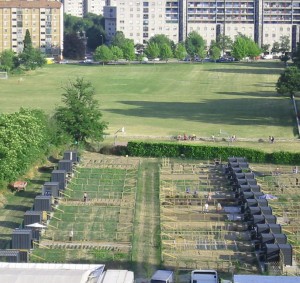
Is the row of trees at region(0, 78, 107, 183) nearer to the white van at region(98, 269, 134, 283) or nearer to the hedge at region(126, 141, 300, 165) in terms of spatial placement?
the hedge at region(126, 141, 300, 165)

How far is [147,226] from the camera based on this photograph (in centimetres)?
2488

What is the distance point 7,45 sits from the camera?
111875mm

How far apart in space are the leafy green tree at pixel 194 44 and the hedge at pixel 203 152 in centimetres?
7336

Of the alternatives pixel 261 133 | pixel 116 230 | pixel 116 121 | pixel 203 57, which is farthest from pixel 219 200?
pixel 203 57

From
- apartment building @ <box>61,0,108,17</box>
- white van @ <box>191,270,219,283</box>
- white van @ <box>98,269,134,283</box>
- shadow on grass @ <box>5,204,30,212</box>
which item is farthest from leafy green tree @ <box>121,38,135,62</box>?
white van @ <box>98,269,134,283</box>

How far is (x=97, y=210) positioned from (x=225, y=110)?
27.3 metres

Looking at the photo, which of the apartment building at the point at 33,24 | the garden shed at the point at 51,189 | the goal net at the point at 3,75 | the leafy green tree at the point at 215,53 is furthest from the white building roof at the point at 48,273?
the apartment building at the point at 33,24

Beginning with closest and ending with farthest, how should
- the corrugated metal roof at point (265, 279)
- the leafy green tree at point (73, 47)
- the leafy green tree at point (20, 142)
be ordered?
the corrugated metal roof at point (265, 279) → the leafy green tree at point (20, 142) → the leafy green tree at point (73, 47)

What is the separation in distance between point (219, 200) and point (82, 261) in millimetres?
8024

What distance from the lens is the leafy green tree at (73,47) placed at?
4486 inches

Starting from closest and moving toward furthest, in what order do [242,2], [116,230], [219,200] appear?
[116,230]
[219,200]
[242,2]

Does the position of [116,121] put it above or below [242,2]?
below

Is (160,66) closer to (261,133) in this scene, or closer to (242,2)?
(242,2)

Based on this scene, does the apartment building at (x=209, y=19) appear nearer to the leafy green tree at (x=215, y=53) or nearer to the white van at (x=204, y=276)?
the leafy green tree at (x=215, y=53)
